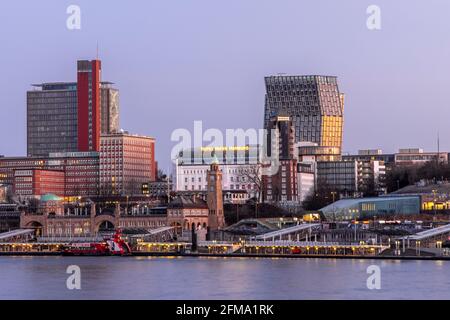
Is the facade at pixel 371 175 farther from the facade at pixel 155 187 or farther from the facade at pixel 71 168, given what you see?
the facade at pixel 71 168

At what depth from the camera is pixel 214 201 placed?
105 meters

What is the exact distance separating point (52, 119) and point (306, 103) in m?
27.2

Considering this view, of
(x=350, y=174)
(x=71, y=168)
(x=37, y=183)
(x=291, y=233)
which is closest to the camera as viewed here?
(x=291, y=233)

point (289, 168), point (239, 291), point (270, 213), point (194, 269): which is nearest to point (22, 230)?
point (270, 213)

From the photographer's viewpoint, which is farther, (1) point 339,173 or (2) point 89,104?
(2) point 89,104

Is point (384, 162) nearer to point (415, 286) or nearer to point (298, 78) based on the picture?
point (298, 78)

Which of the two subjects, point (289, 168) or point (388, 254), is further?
point (289, 168)

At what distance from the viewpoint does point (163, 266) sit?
247 ft

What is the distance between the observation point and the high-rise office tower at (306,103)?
154625mm

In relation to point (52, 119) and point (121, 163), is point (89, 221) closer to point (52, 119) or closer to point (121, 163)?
point (121, 163)

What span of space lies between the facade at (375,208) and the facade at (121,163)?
123 feet

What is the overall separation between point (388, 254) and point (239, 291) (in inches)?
1030

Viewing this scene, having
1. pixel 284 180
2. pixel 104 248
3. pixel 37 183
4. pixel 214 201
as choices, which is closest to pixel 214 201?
pixel 214 201

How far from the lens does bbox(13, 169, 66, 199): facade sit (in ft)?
458
